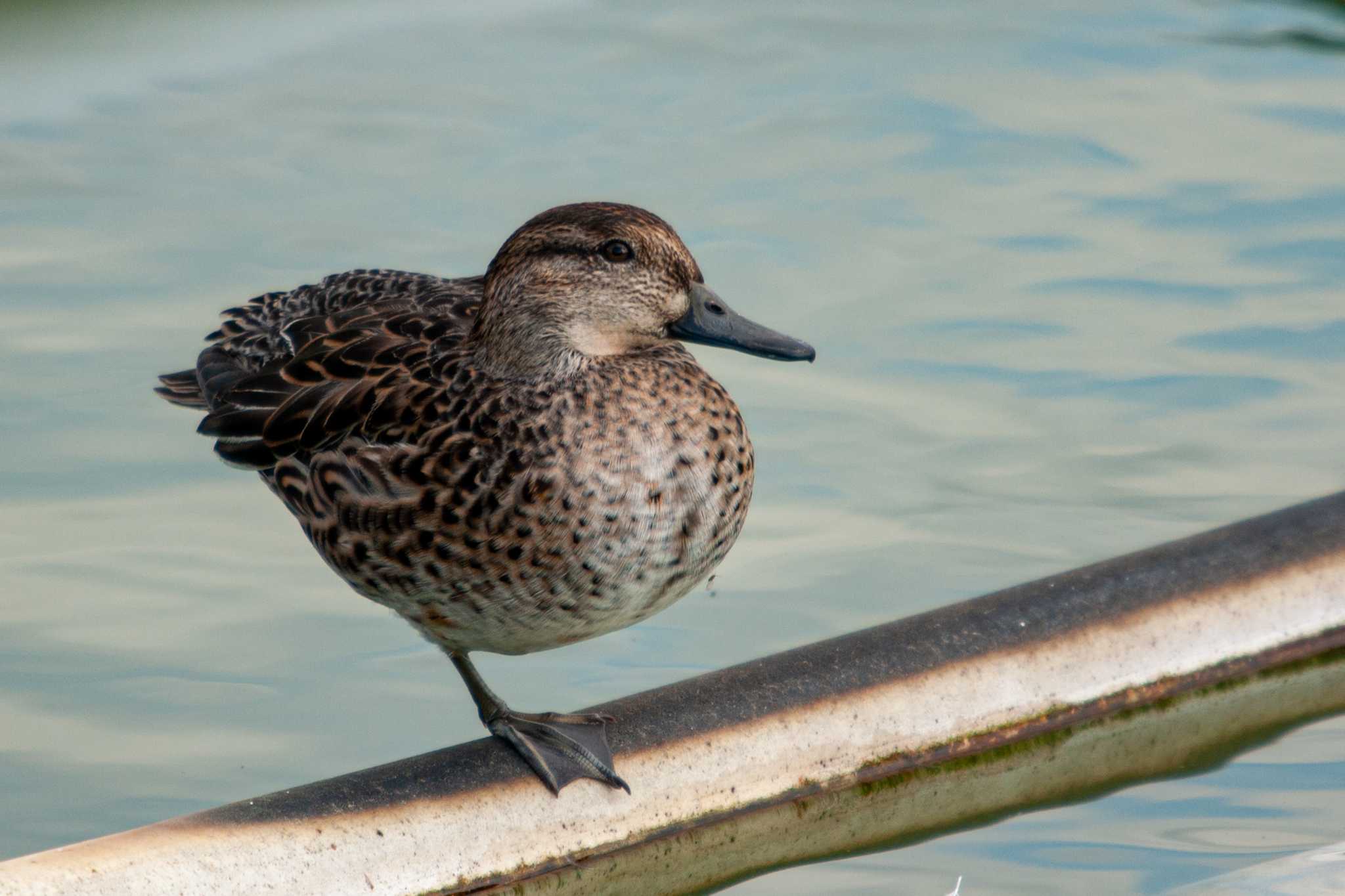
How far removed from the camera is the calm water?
12.6 ft

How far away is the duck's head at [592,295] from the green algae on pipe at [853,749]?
56 centimetres

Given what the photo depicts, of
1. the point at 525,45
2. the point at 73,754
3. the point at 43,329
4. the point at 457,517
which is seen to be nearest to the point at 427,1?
the point at 525,45

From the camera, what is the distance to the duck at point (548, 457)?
2.90 m

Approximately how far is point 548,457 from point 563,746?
46 cm

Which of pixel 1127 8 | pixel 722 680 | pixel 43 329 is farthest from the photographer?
pixel 1127 8

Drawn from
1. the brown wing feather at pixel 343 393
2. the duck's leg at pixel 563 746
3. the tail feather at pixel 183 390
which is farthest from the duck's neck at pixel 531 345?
the tail feather at pixel 183 390

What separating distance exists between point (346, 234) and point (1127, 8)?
3.60m

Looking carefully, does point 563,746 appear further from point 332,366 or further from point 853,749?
point 332,366

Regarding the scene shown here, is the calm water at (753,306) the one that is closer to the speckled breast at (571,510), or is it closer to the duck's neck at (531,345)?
the speckled breast at (571,510)

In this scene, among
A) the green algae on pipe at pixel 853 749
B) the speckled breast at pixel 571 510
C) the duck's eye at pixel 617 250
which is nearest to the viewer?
the green algae on pipe at pixel 853 749

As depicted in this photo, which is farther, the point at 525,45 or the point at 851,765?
the point at 525,45

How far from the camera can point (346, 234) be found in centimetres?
582

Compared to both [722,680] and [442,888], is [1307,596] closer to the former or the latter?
[722,680]

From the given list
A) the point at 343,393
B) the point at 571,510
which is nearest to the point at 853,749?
the point at 571,510
